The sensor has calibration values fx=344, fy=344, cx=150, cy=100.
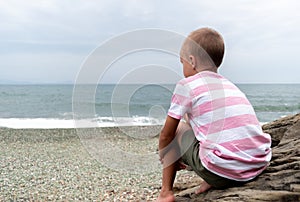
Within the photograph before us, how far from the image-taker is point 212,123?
253cm

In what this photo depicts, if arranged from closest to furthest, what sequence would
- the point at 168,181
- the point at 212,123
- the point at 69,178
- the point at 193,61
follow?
the point at 212,123 → the point at 193,61 → the point at 168,181 → the point at 69,178

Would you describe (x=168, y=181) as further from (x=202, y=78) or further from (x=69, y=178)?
(x=69, y=178)

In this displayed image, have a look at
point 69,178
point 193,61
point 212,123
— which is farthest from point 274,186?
point 69,178

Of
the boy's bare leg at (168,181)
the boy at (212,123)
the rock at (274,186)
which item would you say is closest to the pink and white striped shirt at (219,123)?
the boy at (212,123)

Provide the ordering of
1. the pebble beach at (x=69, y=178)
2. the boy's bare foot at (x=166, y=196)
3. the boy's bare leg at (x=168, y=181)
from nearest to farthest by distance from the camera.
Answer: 1. the boy's bare leg at (x=168, y=181)
2. the boy's bare foot at (x=166, y=196)
3. the pebble beach at (x=69, y=178)

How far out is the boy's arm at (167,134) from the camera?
262 cm

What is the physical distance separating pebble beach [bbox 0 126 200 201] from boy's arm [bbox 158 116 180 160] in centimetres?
74

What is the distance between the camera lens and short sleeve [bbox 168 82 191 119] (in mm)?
2537

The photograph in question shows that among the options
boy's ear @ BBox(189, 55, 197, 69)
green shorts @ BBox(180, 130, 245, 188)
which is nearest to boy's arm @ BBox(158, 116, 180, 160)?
green shorts @ BBox(180, 130, 245, 188)

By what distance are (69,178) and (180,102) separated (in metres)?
5.20

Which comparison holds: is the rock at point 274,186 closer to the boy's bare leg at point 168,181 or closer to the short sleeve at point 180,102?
the boy's bare leg at point 168,181

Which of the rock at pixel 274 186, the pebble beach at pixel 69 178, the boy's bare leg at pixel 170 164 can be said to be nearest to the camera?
the rock at pixel 274 186

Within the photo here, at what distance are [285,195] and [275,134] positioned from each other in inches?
76.9

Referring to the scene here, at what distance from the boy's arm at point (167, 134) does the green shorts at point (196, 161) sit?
0.39 ft
